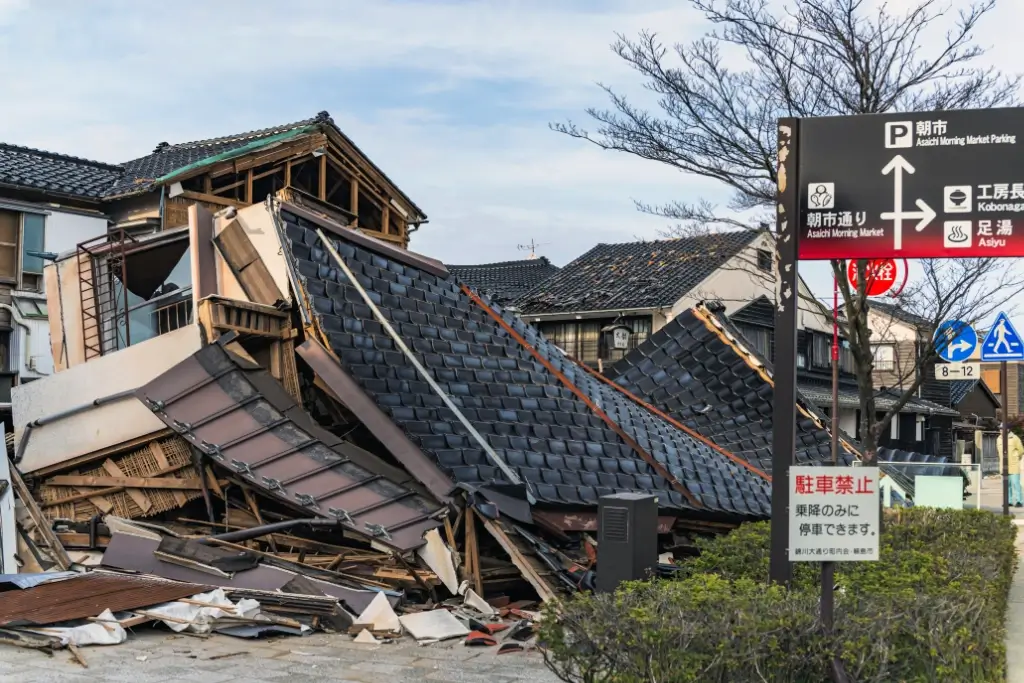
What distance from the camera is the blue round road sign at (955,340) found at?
14342 millimetres

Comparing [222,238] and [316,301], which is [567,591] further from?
[222,238]

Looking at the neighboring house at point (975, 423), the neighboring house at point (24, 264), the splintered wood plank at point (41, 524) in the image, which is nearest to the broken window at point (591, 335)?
the neighboring house at point (24, 264)

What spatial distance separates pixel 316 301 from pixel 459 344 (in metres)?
2.10

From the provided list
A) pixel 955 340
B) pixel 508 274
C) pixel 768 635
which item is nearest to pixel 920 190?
pixel 768 635

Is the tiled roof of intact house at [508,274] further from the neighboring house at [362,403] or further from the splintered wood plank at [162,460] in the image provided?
the splintered wood plank at [162,460]

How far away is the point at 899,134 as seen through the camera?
7695 mm

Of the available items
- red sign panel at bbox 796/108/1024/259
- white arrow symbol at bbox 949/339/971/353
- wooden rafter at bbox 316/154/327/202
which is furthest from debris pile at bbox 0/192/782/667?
wooden rafter at bbox 316/154/327/202

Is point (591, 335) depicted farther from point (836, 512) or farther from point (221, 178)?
point (836, 512)

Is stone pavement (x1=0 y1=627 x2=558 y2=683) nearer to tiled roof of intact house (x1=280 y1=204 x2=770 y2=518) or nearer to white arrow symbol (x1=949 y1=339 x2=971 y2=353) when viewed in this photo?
tiled roof of intact house (x1=280 y1=204 x2=770 y2=518)

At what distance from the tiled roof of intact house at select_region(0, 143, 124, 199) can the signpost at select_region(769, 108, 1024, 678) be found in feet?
73.8

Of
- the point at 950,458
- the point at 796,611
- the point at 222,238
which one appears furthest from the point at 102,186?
the point at 950,458

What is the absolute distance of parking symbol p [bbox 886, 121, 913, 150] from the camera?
7688 millimetres

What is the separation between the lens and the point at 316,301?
12.4 m

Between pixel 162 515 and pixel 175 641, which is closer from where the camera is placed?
pixel 175 641
